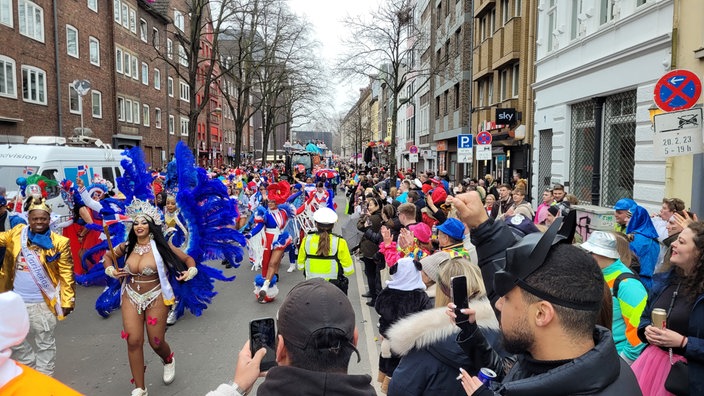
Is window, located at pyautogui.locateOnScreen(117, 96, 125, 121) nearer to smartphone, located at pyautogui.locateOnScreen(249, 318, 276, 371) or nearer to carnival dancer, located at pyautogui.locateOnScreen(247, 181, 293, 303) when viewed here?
carnival dancer, located at pyautogui.locateOnScreen(247, 181, 293, 303)

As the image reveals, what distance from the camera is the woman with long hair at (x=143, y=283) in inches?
191

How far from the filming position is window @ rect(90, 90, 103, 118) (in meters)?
28.0

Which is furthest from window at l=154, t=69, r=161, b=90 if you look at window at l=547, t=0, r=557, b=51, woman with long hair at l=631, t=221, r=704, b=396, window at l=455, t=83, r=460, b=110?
woman with long hair at l=631, t=221, r=704, b=396

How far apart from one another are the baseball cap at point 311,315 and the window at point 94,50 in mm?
29909

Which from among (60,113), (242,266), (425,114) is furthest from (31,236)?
(425,114)

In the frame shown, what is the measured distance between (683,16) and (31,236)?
10584 mm

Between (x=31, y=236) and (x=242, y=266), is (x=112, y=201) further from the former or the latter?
(x=242, y=266)

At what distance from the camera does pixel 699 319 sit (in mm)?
3021

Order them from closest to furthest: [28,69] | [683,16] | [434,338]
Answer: [434,338] < [683,16] < [28,69]

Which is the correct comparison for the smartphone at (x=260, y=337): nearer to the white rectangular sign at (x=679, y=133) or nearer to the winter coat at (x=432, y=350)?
the winter coat at (x=432, y=350)

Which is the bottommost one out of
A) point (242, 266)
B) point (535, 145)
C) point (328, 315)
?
point (242, 266)

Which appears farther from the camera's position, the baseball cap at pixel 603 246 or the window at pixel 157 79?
the window at pixel 157 79

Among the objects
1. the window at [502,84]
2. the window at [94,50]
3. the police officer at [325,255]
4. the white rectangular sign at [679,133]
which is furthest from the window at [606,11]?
the window at [94,50]

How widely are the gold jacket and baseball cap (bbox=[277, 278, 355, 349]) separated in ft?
13.3
